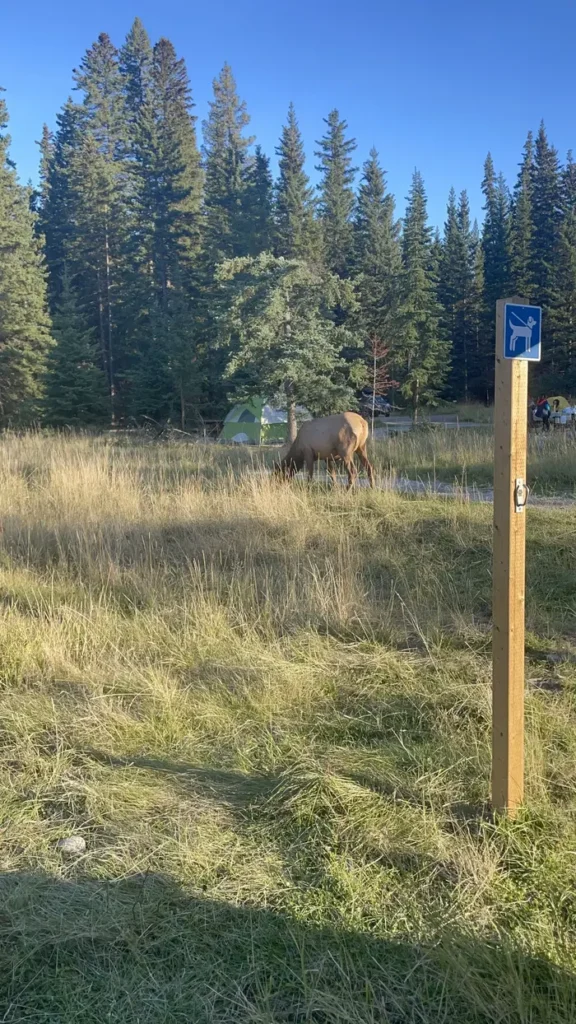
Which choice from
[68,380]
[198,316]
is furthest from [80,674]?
[198,316]

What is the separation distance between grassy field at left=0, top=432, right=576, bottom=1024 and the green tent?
18.5m

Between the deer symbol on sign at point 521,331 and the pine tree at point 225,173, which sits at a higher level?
the pine tree at point 225,173

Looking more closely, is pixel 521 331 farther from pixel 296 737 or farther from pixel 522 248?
pixel 522 248

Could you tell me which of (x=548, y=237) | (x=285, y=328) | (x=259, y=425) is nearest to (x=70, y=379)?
(x=259, y=425)

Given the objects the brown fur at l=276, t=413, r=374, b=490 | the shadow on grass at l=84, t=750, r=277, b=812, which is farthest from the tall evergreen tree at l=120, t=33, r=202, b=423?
the shadow on grass at l=84, t=750, r=277, b=812

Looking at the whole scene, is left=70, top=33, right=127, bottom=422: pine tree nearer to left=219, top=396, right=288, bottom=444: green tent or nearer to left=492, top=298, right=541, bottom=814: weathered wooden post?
left=219, top=396, right=288, bottom=444: green tent

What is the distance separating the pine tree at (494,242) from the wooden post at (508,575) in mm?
43283

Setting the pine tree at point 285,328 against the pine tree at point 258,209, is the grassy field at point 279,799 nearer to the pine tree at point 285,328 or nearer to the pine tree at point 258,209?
the pine tree at point 285,328

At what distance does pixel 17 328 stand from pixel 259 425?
12.8 meters

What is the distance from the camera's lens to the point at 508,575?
8.57 ft

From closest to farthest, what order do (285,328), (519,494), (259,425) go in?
(519,494), (285,328), (259,425)

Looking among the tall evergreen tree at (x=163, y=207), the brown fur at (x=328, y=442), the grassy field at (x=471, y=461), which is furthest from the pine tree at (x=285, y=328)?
the tall evergreen tree at (x=163, y=207)

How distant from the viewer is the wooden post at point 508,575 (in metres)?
2.53

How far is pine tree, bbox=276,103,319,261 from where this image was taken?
3584 centimetres
